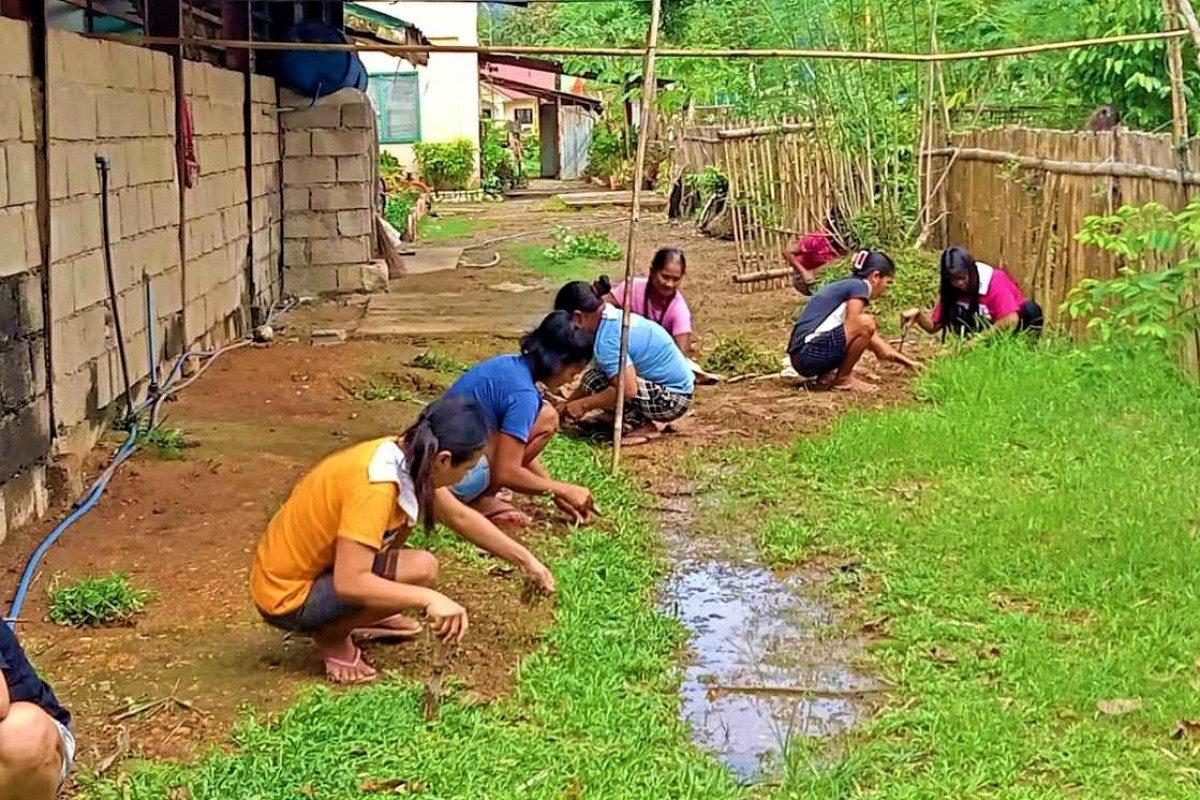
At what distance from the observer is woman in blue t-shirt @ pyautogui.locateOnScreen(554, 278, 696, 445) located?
7109 millimetres

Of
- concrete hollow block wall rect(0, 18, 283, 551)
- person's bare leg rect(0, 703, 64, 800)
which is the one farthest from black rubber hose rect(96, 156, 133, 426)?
person's bare leg rect(0, 703, 64, 800)

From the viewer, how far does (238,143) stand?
1044 centimetres

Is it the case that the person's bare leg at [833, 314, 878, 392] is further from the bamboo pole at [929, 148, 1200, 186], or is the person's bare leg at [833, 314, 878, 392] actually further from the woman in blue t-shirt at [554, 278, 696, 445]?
the bamboo pole at [929, 148, 1200, 186]

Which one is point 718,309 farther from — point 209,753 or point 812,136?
point 209,753

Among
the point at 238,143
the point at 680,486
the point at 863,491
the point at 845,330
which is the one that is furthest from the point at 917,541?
the point at 238,143

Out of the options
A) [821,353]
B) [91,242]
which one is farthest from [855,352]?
[91,242]

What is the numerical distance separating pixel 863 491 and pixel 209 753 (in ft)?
11.6

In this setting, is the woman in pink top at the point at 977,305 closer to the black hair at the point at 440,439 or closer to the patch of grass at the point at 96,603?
the black hair at the point at 440,439

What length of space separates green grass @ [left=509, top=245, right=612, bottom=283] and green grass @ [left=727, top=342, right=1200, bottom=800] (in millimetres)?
7259

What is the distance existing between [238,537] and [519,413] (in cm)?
133

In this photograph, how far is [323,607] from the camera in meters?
4.04

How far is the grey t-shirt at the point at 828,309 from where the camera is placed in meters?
8.23

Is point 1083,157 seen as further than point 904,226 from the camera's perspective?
No

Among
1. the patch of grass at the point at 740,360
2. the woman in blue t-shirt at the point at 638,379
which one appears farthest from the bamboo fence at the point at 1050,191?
the woman in blue t-shirt at the point at 638,379
